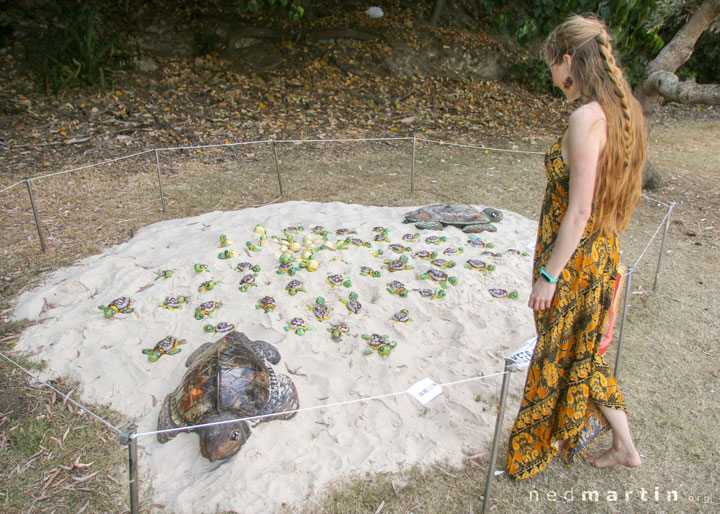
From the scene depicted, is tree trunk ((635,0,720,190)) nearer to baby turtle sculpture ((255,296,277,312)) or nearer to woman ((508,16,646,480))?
woman ((508,16,646,480))

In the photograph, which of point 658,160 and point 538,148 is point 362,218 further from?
point 658,160

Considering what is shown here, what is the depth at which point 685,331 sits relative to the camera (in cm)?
336

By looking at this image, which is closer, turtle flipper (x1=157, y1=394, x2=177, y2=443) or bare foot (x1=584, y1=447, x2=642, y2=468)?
bare foot (x1=584, y1=447, x2=642, y2=468)

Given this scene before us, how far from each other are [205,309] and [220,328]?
0.24 m

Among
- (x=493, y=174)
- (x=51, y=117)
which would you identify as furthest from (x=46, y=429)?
(x=51, y=117)

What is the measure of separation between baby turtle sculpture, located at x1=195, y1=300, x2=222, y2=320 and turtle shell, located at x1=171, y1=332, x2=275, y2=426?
2.24 ft

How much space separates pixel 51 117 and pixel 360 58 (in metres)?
5.64

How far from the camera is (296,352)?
2.97 m

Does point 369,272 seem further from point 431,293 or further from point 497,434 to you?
point 497,434

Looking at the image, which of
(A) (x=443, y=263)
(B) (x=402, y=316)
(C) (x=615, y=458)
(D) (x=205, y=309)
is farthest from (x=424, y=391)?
(A) (x=443, y=263)

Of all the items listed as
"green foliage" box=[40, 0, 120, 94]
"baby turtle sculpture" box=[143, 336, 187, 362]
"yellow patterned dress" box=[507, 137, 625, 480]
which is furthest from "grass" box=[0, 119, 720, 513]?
"green foliage" box=[40, 0, 120, 94]

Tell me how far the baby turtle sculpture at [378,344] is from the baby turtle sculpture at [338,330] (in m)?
0.14

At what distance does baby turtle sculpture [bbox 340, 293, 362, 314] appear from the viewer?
3.33 metres

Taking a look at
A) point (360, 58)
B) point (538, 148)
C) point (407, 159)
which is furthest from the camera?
point (360, 58)
